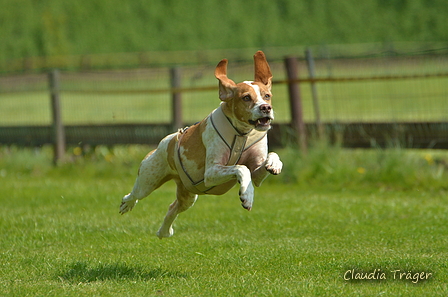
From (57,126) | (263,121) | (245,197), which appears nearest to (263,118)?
(263,121)

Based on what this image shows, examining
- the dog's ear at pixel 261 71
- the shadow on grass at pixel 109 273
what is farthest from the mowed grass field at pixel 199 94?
the dog's ear at pixel 261 71

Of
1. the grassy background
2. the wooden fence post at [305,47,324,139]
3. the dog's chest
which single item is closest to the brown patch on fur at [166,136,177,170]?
the dog's chest

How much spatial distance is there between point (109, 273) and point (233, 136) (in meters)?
1.61

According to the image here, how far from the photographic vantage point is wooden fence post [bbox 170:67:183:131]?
39.4ft

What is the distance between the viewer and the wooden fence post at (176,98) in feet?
39.4

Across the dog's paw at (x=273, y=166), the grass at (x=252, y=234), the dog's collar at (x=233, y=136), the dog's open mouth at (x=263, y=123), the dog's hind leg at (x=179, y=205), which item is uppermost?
the dog's open mouth at (x=263, y=123)

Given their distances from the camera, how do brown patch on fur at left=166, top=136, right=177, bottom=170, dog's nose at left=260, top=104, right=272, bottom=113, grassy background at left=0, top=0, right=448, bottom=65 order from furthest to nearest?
grassy background at left=0, top=0, right=448, bottom=65 → brown patch on fur at left=166, top=136, right=177, bottom=170 → dog's nose at left=260, top=104, right=272, bottom=113

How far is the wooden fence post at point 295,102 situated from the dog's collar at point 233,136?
557 centimetres

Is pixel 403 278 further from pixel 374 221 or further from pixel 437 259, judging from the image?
pixel 374 221

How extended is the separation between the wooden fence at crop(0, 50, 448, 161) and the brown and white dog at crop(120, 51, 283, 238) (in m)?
5.12

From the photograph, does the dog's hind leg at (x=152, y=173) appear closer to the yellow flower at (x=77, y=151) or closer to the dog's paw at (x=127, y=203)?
the dog's paw at (x=127, y=203)

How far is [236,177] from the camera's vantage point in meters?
4.98

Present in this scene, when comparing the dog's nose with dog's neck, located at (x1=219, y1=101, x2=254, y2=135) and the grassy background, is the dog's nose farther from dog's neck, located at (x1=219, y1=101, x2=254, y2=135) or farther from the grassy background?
the grassy background

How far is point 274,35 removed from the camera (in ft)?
162
